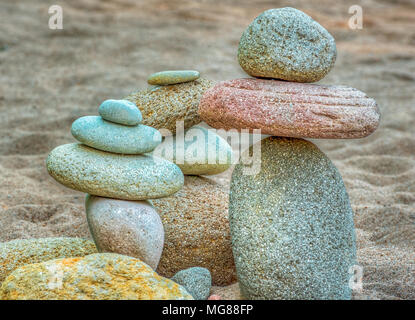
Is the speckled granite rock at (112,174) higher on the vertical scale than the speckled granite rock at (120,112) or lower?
lower

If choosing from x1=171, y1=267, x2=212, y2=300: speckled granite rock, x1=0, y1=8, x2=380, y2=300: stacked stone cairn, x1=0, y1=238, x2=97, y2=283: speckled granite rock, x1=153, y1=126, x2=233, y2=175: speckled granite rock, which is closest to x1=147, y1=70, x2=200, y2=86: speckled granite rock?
x1=153, y1=126, x2=233, y2=175: speckled granite rock

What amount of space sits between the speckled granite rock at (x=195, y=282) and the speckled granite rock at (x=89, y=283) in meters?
0.25

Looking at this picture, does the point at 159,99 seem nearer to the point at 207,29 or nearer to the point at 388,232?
the point at 388,232

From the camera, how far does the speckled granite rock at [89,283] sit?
2.38 metres

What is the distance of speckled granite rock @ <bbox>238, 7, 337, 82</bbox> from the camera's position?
2684 millimetres

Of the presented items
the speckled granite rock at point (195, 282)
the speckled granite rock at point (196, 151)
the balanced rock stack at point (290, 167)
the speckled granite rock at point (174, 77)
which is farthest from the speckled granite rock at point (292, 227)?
the speckled granite rock at point (174, 77)

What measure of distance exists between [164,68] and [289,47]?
16.5 feet

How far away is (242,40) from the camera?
9.23ft

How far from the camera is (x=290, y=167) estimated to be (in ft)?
9.02

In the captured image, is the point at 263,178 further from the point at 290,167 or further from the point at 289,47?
the point at 289,47

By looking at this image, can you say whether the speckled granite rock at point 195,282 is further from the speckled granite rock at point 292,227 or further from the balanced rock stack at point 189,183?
the balanced rock stack at point 189,183
